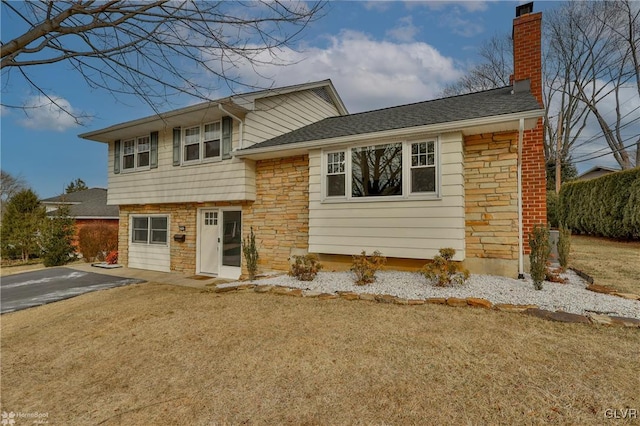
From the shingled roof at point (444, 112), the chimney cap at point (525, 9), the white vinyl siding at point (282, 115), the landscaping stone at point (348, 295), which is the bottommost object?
the landscaping stone at point (348, 295)

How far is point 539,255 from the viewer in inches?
194

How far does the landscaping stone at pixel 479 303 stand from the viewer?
427cm

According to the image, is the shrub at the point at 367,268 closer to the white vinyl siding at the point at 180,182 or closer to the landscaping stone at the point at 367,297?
the landscaping stone at the point at 367,297

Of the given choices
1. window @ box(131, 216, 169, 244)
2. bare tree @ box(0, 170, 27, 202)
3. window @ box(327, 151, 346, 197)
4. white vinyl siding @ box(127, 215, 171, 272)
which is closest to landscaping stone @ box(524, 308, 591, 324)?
window @ box(327, 151, 346, 197)

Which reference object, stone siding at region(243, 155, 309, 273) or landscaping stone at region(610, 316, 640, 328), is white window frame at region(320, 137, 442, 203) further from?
landscaping stone at region(610, 316, 640, 328)

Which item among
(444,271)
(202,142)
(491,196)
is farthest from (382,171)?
(202,142)

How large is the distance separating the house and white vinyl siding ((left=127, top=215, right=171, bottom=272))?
0.17 feet

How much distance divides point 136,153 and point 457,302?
10.8 meters

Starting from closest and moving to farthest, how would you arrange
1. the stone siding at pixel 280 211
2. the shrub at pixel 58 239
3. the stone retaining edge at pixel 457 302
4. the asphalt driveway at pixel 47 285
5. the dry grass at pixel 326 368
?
the dry grass at pixel 326 368, the stone retaining edge at pixel 457 302, the asphalt driveway at pixel 47 285, the stone siding at pixel 280 211, the shrub at pixel 58 239

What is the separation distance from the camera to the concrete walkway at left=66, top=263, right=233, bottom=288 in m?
8.29

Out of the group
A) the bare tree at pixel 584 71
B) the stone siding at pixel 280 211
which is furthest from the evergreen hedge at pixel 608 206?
the stone siding at pixel 280 211

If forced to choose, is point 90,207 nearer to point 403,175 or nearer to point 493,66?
point 403,175

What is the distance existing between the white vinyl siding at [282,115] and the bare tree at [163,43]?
4256 mm

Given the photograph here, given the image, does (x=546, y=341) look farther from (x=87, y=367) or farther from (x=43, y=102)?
(x=43, y=102)
